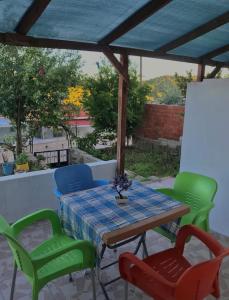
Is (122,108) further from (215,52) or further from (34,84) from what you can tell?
(34,84)

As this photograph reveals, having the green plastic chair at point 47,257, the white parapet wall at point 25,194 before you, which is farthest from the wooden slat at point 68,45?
the green plastic chair at point 47,257

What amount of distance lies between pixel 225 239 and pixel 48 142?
4860 mm

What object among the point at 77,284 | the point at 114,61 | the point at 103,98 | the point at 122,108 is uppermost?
the point at 114,61

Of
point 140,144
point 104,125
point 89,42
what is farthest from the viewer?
point 140,144

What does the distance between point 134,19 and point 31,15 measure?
3.01ft

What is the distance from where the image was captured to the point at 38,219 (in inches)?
77.9

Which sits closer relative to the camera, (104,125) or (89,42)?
(89,42)

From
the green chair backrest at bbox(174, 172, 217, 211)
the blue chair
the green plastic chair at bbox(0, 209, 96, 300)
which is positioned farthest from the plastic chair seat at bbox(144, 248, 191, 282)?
the blue chair

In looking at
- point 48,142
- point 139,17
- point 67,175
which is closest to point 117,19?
point 139,17

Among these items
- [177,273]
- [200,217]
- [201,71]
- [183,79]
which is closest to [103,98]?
[183,79]

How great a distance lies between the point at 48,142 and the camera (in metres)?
6.68

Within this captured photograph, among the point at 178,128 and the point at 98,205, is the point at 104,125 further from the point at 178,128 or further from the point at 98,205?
the point at 98,205

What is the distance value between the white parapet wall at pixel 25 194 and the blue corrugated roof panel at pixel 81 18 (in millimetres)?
1554

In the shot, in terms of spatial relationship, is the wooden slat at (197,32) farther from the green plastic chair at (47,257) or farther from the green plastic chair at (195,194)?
the green plastic chair at (47,257)
